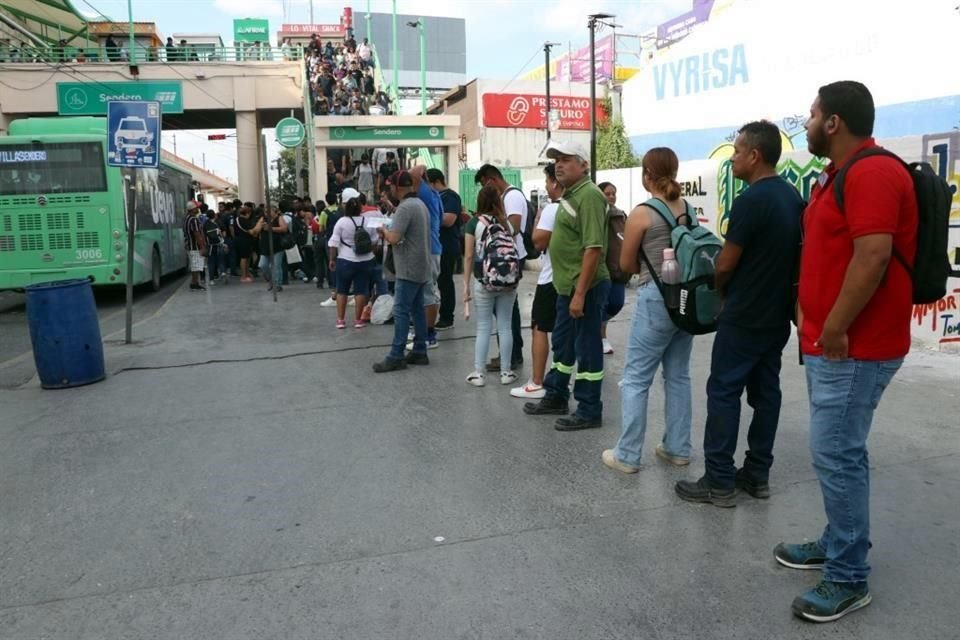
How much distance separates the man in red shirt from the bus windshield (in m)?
13.3

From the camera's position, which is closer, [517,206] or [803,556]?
[803,556]

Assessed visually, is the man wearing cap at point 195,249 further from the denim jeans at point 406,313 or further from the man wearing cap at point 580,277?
the man wearing cap at point 580,277

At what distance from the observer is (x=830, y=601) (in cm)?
297

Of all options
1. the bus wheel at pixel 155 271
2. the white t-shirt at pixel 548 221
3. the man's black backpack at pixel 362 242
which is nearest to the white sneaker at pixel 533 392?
the white t-shirt at pixel 548 221

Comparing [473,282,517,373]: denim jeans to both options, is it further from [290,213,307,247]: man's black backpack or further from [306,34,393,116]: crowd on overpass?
[306,34,393,116]: crowd on overpass

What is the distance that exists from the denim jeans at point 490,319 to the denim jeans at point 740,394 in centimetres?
279

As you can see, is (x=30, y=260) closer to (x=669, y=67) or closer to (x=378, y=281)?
(x=378, y=281)

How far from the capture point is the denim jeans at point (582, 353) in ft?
17.1

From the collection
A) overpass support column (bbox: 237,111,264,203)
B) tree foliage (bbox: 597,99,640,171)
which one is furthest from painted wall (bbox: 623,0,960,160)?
overpass support column (bbox: 237,111,264,203)

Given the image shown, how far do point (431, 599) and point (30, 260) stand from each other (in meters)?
12.7

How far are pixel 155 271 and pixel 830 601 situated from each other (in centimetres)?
1586

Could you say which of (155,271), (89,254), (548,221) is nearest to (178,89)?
(155,271)

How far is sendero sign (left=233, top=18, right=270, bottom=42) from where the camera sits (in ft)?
167

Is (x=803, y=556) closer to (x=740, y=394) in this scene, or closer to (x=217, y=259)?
(x=740, y=394)
